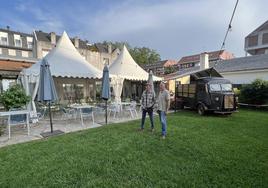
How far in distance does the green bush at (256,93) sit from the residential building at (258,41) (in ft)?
108

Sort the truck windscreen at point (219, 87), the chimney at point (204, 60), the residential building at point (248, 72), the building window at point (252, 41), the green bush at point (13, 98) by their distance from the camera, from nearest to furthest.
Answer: the green bush at point (13, 98)
the truck windscreen at point (219, 87)
the residential building at point (248, 72)
the chimney at point (204, 60)
the building window at point (252, 41)

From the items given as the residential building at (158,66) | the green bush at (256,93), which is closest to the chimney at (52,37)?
the residential building at (158,66)

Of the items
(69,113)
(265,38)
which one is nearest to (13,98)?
(69,113)

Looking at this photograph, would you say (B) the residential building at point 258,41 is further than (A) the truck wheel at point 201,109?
Yes

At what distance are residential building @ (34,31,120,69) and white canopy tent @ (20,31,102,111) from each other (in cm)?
1631

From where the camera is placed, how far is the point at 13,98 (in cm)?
694

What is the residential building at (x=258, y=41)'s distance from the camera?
124ft

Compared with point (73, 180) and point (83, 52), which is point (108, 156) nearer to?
point (73, 180)

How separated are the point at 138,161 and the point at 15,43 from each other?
39074mm

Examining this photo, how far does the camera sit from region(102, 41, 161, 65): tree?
43.6 meters

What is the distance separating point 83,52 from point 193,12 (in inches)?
961

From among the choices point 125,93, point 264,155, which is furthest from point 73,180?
point 125,93

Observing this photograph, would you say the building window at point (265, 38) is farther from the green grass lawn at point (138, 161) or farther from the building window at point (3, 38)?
the building window at point (3, 38)

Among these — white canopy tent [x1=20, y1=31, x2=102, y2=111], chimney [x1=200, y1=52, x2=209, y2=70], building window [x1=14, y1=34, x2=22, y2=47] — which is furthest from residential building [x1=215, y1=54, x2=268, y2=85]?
building window [x1=14, y1=34, x2=22, y2=47]
